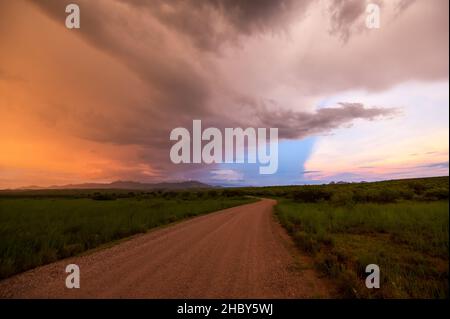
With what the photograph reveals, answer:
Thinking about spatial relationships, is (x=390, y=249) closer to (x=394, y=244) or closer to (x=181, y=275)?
(x=394, y=244)

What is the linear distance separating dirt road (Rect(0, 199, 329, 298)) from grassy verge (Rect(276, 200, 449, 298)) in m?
0.77

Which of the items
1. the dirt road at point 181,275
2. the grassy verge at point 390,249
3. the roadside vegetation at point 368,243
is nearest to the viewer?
the dirt road at point 181,275

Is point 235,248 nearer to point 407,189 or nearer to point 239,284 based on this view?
point 239,284

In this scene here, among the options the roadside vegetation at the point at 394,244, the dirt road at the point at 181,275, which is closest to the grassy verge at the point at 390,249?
the roadside vegetation at the point at 394,244

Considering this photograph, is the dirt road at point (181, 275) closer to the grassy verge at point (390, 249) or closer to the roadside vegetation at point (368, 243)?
the roadside vegetation at point (368, 243)

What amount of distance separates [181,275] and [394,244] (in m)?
8.44

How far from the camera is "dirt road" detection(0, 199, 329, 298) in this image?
4.57m

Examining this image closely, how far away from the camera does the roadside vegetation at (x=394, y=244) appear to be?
4.92m

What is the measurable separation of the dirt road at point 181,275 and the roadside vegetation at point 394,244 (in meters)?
0.82

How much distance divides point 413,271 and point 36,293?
362 inches

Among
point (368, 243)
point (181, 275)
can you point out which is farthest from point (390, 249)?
point (181, 275)

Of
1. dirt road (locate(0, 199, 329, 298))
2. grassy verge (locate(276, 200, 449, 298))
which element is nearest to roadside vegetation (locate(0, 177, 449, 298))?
grassy verge (locate(276, 200, 449, 298))

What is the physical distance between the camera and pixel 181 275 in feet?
17.9
